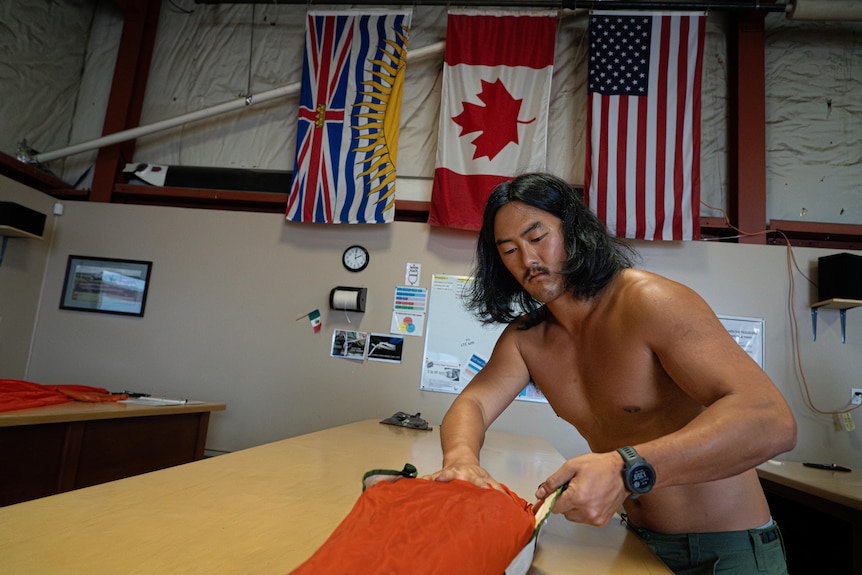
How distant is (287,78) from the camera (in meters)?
4.25

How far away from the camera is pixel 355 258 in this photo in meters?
3.69

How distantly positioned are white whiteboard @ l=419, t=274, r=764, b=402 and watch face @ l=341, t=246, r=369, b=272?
1.75 feet

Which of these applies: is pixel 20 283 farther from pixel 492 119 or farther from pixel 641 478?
pixel 641 478

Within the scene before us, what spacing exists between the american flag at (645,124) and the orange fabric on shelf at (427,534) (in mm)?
2875

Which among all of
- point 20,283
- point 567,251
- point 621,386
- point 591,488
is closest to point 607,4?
point 567,251

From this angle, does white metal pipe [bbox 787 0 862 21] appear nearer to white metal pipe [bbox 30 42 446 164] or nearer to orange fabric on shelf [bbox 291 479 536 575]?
white metal pipe [bbox 30 42 446 164]

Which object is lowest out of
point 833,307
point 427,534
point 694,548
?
point 694,548

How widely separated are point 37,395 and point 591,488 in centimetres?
260

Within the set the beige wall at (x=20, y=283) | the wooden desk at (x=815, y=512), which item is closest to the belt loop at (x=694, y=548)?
the wooden desk at (x=815, y=512)

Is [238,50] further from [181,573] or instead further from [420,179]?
Result: [181,573]

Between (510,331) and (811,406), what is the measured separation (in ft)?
8.98

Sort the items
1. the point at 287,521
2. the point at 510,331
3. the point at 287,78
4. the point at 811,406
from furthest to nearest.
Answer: the point at 287,78, the point at 811,406, the point at 510,331, the point at 287,521

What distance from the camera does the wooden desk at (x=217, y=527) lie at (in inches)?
29.4


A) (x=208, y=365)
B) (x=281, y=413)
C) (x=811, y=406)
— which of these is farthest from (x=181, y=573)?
(x=811, y=406)
